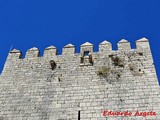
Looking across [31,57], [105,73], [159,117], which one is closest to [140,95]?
[159,117]

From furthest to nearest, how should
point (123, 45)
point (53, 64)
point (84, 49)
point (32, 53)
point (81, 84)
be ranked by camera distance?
point (32, 53)
point (84, 49)
point (123, 45)
point (53, 64)
point (81, 84)

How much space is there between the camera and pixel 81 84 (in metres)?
8.80

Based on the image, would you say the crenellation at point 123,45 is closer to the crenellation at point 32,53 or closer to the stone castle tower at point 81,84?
the stone castle tower at point 81,84

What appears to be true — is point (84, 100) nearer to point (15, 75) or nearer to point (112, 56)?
point (112, 56)

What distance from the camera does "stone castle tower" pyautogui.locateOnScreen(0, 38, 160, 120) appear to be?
7965 millimetres

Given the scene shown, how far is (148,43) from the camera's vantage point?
9883mm

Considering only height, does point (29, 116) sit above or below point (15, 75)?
below

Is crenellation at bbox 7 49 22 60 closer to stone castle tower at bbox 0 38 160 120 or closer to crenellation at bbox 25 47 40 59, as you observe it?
stone castle tower at bbox 0 38 160 120

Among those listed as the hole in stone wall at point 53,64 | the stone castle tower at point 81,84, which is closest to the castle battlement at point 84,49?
the stone castle tower at point 81,84

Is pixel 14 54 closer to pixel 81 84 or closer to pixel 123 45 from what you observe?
pixel 81 84

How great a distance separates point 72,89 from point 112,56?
7.17 ft

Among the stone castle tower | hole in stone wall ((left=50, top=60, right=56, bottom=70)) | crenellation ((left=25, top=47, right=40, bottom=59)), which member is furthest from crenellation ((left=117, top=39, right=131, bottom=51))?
crenellation ((left=25, top=47, right=40, bottom=59))

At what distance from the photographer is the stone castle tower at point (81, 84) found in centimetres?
796

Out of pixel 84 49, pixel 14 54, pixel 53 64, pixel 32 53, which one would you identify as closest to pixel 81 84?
pixel 53 64
